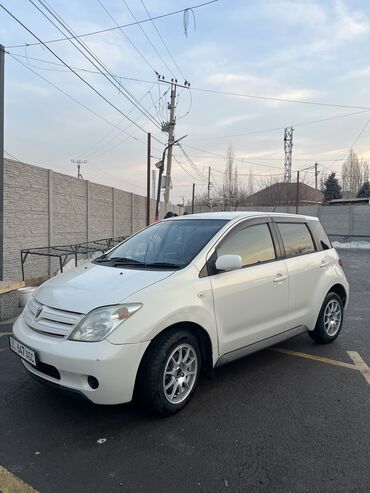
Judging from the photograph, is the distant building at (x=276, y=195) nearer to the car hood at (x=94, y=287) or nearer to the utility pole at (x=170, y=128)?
the utility pole at (x=170, y=128)

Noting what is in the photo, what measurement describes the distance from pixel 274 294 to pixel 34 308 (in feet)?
7.81

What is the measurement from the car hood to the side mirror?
0.46 m

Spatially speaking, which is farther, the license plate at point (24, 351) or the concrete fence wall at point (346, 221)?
the concrete fence wall at point (346, 221)

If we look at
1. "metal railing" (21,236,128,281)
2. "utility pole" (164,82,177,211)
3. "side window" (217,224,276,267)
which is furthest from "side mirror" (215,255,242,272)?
"utility pole" (164,82,177,211)

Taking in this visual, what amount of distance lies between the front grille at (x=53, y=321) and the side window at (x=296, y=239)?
2.61m

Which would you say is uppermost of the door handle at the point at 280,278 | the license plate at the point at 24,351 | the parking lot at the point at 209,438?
the door handle at the point at 280,278

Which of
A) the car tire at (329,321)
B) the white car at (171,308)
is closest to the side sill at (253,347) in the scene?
the white car at (171,308)

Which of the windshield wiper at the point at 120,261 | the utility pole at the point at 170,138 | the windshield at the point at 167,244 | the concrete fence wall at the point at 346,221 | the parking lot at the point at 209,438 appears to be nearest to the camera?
the parking lot at the point at 209,438

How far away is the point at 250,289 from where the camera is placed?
4102 millimetres

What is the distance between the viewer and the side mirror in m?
3.74

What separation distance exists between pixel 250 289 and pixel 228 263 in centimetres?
52

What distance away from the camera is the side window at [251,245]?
415cm

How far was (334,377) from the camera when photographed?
4336 millimetres

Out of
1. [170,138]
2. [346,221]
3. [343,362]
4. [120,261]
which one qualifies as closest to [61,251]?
[120,261]
